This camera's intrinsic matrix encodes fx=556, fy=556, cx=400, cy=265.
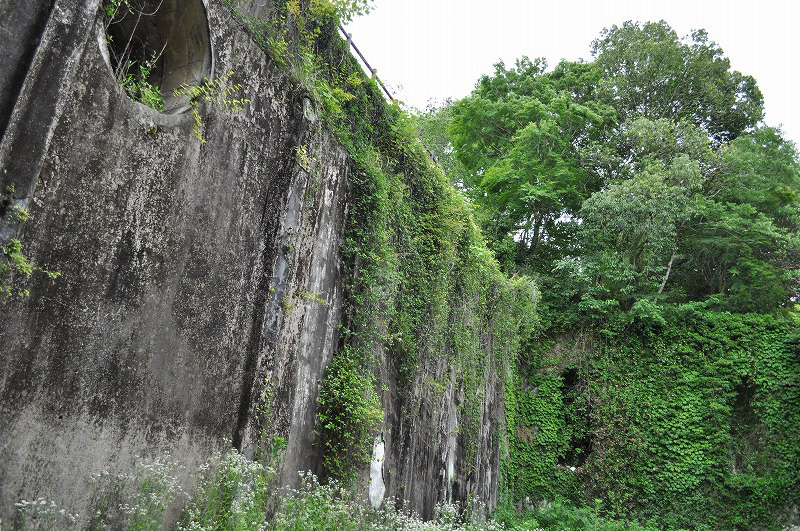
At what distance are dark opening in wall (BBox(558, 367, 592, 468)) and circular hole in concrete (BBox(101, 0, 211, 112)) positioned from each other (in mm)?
12490

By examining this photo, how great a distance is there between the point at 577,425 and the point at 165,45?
42.1 ft

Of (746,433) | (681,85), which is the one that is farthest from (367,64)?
(681,85)

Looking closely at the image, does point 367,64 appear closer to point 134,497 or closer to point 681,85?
point 134,497

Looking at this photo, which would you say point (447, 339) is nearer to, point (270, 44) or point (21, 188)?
point (270, 44)

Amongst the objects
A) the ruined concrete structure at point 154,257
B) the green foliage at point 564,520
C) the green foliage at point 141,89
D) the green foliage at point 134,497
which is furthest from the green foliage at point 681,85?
the green foliage at point 134,497

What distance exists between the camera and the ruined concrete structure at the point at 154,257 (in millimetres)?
3084

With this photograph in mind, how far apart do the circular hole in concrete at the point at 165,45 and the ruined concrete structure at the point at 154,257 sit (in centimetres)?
2

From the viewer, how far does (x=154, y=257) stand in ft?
12.8

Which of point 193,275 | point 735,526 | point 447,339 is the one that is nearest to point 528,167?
point 447,339

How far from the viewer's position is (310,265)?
18.5 ft

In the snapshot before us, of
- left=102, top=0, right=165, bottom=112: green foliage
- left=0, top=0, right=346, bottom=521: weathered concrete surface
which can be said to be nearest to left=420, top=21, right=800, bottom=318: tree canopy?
left=0, top=0, right=346, bottom=521: weathered concrete surface

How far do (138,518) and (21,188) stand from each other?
2094 millimetres

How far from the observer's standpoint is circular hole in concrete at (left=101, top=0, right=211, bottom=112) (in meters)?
4.34

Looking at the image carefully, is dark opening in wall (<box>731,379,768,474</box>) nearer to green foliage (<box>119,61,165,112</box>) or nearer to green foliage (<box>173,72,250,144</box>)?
green foliage (<box>173,72,250,144</box>)
